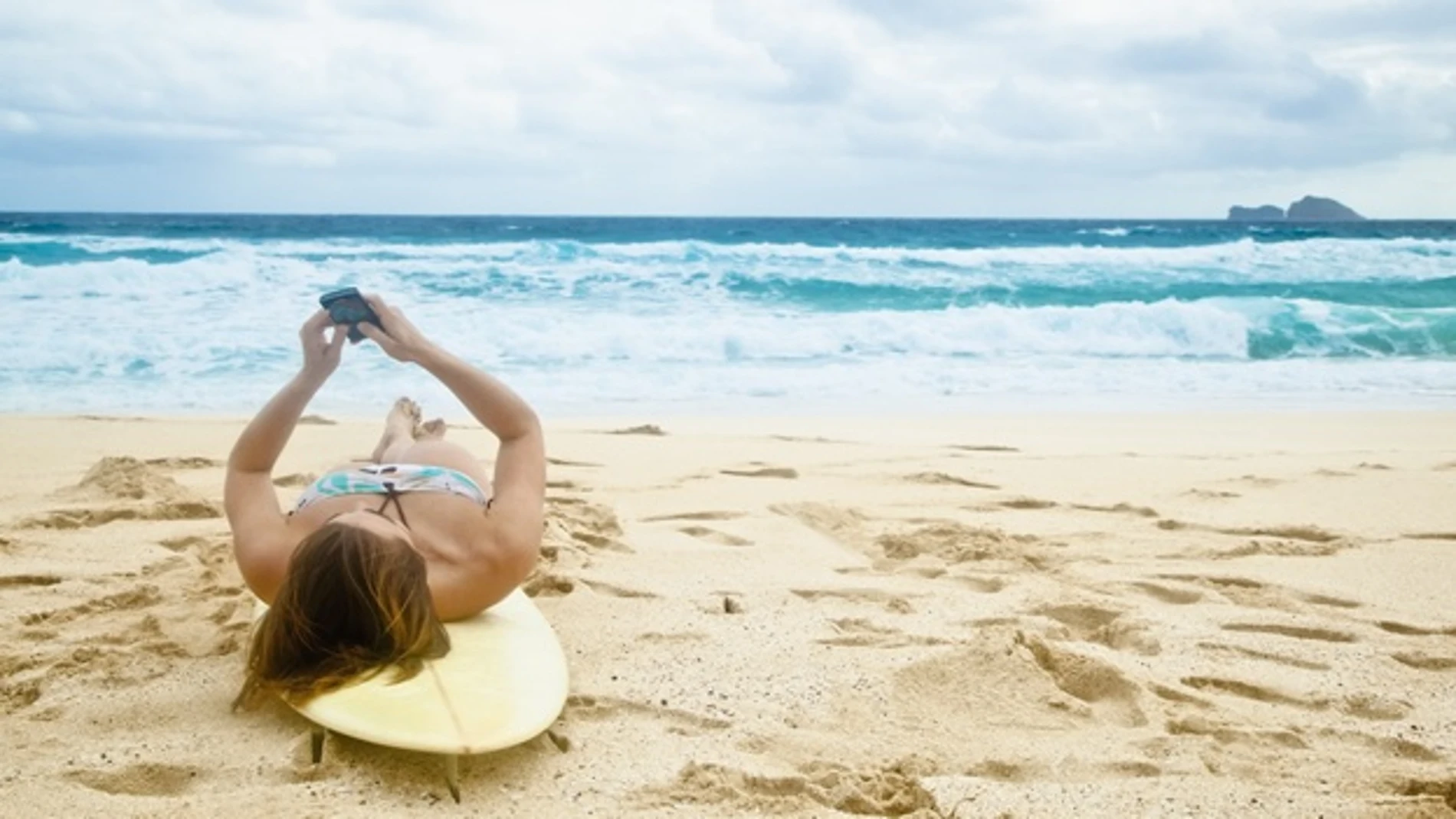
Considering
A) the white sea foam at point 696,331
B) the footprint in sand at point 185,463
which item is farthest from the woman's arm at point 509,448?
the white sea foam at point 696,331

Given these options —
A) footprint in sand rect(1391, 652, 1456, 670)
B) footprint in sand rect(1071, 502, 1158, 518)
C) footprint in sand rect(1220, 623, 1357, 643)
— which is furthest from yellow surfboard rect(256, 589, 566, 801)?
footprint in sand rect(1071, 502, 1158, 518)

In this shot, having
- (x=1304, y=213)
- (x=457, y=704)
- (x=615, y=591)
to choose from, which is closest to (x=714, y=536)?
(x=615, y=591)

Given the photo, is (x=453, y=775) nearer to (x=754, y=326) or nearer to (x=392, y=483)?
(x=392, y=483)

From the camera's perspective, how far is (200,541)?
15.8ft

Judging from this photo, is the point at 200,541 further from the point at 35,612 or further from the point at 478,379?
the point at 478,379

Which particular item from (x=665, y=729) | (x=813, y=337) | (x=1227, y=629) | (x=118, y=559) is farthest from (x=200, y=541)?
(x=813, y=337)

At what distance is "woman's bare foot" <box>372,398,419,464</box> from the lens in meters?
4.13

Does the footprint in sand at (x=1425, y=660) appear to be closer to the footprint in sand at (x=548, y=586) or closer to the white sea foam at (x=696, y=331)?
the footprint in sand at (x=548, y=586)

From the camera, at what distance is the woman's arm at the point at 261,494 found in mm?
3307

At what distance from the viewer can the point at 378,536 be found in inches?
111

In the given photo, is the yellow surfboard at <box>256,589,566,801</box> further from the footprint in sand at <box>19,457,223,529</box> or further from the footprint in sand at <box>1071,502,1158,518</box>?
the footprint in sand at <box>1071,502,1158,518</box>

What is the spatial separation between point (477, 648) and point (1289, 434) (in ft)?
21.7

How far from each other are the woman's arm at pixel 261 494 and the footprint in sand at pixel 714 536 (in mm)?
2004

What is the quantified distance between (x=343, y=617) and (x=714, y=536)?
2383 mm
